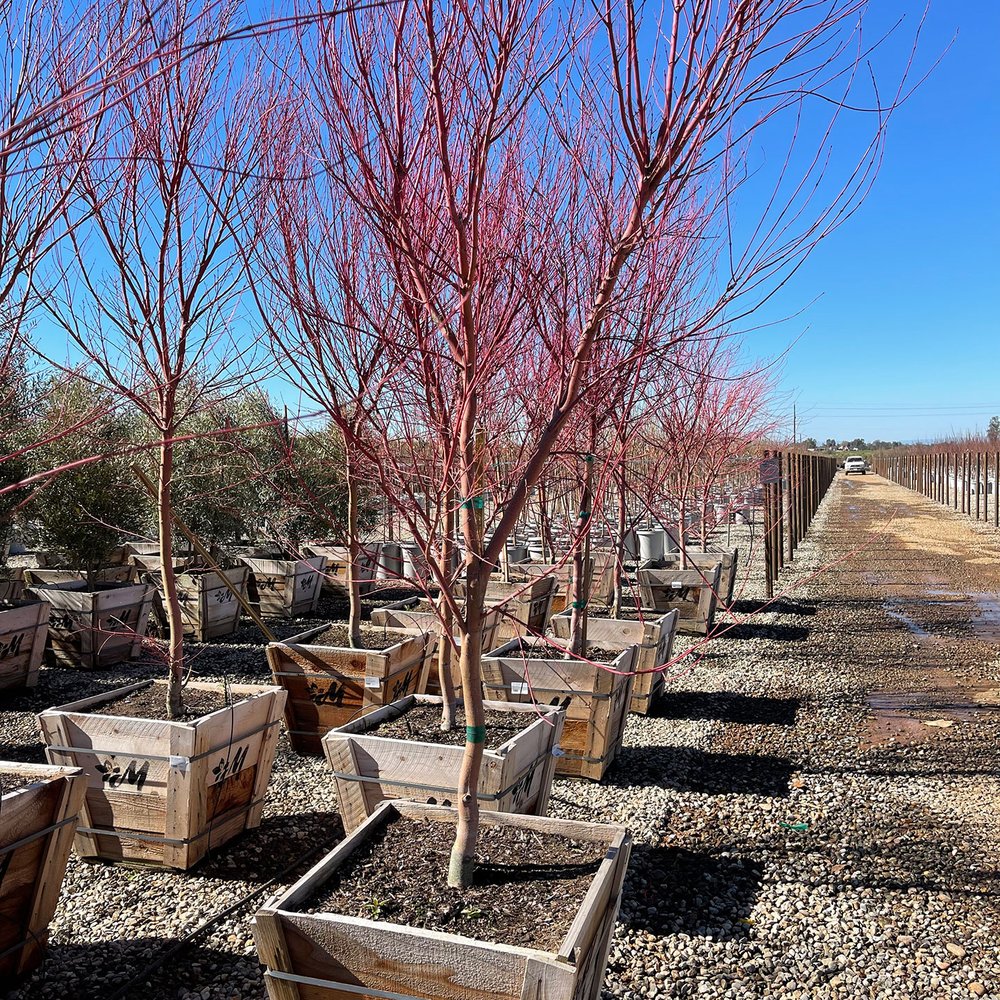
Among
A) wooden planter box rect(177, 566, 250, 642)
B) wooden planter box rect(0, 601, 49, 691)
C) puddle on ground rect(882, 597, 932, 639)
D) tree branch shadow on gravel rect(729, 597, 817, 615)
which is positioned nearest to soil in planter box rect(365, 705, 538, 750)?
wooden planter box rect(0, 601, 49, 691)

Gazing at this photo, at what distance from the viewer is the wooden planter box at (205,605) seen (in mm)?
8469

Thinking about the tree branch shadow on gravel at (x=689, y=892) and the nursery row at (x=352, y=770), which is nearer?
the nursery row at (x=352, y=770)

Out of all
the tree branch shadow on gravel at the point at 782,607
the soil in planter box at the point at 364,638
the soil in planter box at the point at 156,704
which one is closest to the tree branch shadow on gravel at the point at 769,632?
the tree branch shadow on gravel at the point at 782,607

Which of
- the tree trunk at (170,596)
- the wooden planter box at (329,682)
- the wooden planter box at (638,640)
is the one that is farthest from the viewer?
the wooden planter box at (638,640)

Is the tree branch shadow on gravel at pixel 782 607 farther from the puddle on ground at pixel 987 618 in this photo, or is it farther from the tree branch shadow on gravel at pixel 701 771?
the tree branch shadow on gravel at pixel 701 771

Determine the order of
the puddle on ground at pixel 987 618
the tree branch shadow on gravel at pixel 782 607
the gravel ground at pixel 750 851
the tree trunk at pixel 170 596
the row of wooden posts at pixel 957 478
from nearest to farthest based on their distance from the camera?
1. the gravel ground at pixel 750 851
2. the tree trunk at pixel 170 596
3. the puddle on ground at pixel 987 618
4. the tree branch shadow on gravel at pixel 782 607
5. the row of wooden posts at pixel 957 478

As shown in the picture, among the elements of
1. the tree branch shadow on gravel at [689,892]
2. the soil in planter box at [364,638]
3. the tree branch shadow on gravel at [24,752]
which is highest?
the soil in planter box at [364,638]

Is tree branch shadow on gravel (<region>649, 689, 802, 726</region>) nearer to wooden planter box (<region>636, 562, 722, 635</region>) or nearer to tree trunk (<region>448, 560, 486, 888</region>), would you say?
wooden planter box (<region>636, 562, 722, 635</region>)

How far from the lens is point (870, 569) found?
605 inches

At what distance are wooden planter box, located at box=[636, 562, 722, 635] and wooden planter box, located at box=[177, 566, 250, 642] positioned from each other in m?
4.09

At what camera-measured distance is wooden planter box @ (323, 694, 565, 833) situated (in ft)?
11.1

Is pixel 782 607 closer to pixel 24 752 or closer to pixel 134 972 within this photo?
pixel 24 752

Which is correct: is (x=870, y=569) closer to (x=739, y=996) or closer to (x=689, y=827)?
(x=689, y=827)

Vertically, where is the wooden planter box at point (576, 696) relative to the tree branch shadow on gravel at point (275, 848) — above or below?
above
